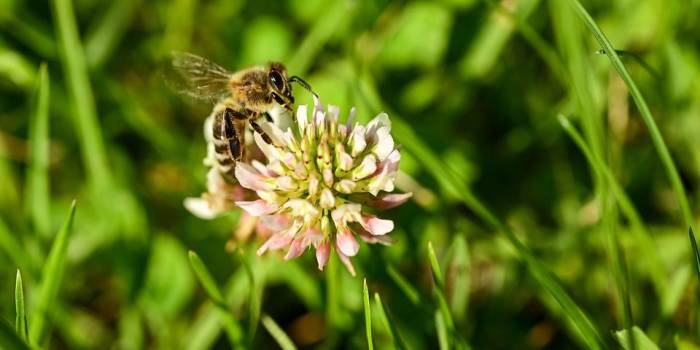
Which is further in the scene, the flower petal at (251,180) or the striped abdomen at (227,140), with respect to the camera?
the striped abdomen at (227,140)

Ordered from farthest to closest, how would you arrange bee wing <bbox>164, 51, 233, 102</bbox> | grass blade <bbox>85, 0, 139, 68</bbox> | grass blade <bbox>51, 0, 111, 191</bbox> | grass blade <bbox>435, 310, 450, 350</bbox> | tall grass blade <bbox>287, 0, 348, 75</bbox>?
grass blade <bbox>85, 0, 139, 68</bbox> → tall grass blade <bbox>287, 0, 348, 75</bbox> → grass blade <bbox>51, 0, 111, 191</bbox> → bee wing <bbox>164, 51, 233, 102</bbox> → grass blade <bbox>435, 310, 450, 350</bbox>

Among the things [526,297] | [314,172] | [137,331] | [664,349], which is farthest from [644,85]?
[137,331]

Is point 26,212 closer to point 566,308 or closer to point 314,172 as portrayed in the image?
point 314,172

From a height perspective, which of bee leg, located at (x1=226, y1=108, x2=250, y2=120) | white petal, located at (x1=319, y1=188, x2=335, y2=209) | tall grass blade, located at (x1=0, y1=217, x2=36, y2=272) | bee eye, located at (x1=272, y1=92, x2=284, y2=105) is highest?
bee eye, located at (x1=272, y1=92, x2=284, y2=105)

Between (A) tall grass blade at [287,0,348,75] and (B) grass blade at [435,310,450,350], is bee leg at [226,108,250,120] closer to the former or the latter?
(B) grass blade at [435,310,450,350]

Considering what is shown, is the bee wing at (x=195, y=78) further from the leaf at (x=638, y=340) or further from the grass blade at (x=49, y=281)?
the leaf at (x=638, y=340)

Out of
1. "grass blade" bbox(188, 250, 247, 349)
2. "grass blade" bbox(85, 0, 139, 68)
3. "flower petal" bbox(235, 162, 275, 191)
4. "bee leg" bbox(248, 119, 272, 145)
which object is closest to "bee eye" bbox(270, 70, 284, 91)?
"bee leg" bbox(248, 119, 272, 145)

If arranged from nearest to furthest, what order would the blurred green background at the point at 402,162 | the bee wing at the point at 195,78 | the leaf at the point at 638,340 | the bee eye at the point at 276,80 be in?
the leaf at the point at 638,340 → the bee eye at the point at 276,80 → the bee wing at the point at 195,78 → the blurred green background at the point at 402,162

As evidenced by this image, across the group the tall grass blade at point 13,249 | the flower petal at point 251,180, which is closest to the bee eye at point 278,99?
the flower petal at point 251,180
